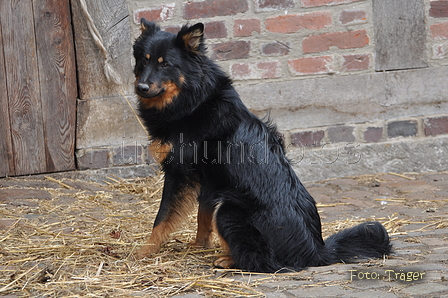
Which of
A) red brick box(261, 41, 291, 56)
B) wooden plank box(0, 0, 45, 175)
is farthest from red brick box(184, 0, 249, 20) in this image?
wooden plank box(0, 0, 45, 175)

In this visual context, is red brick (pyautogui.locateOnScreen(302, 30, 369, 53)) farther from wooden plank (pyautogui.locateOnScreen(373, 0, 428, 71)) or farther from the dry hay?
the dry hay

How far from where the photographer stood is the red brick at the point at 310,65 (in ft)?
18.2

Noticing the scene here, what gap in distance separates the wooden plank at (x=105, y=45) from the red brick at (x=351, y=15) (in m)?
2.29

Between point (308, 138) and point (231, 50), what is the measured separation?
1278mm

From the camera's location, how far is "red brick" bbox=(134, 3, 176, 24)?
5.41m

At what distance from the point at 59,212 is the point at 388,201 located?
306cm

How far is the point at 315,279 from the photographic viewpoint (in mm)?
2928

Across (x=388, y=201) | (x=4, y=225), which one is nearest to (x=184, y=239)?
(x=4, y=225)

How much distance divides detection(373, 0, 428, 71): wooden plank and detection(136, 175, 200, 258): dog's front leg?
3140mm

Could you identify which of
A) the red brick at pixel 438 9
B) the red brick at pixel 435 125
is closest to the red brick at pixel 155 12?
the red brick at pixel 438 9

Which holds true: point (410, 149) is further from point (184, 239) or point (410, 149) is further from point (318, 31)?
point (184, 239)

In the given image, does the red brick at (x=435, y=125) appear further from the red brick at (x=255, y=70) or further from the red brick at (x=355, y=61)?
the red brick at (x=255, y=70)

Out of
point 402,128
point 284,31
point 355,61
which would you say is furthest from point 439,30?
point 284,31

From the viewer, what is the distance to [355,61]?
5.59 m
